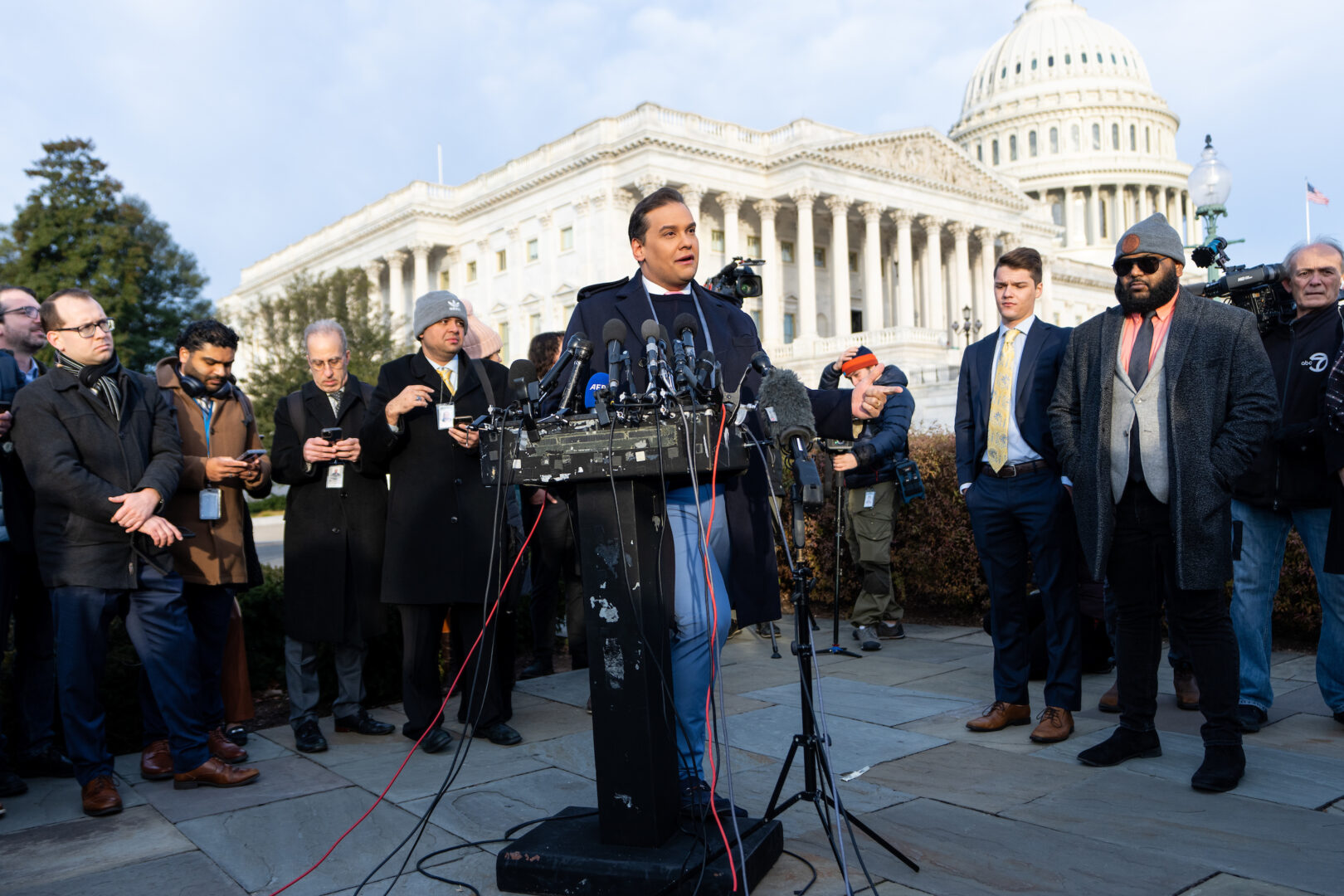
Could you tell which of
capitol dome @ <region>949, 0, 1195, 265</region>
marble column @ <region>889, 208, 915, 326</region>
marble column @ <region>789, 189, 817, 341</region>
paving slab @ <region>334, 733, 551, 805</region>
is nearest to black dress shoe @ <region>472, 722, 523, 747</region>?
paving slab @ <region>334, 733, 551, 805</region>

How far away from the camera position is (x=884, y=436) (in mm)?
Result: 6852

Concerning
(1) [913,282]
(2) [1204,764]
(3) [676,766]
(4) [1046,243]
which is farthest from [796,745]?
(4) [1046,243]

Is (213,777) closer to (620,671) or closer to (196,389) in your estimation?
(196,389)

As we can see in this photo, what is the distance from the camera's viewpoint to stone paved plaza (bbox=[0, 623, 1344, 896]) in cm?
358

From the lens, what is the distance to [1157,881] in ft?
11.1

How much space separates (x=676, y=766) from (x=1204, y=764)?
8.14 feet

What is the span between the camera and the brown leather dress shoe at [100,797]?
4523 millimetres

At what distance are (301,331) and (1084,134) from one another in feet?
272

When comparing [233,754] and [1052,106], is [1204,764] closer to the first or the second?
[233,754]

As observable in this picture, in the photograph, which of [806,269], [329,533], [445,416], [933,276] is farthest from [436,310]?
[933,276]

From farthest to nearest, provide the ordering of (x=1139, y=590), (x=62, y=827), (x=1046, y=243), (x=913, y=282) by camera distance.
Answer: (x=1046, y=243) → (x=913, y=282) → (x=1139, y=590) → (x=62, y=827)

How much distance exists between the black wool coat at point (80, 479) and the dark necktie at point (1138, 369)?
4579 mm

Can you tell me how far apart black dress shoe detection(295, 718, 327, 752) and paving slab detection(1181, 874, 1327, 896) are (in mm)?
4110

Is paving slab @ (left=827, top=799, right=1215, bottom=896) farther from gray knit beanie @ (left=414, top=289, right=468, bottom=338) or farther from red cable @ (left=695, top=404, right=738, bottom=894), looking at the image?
gray knit beanie @ (left=414, top=289, right=468, bottom=338)
